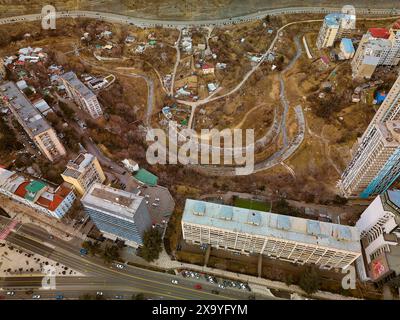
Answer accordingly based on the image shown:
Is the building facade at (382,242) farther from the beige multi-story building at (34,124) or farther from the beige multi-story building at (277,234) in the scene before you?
the beige multi-story building at (34,124)

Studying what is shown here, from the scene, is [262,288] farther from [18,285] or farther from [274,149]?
[18,285]

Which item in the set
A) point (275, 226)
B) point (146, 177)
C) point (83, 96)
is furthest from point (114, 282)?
point (83, 96)

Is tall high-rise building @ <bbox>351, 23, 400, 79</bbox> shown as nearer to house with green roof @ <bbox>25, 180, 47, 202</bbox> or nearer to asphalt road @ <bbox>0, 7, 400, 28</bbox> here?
asphalt road @ <bbox>0, 7, 400, 28</bbox>

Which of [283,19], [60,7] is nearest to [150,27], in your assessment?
[60,7]

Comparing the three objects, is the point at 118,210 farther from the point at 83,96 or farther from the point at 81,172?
the point at 83,96

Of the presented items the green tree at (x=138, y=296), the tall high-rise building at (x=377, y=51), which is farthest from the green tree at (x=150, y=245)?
the tall high-rise building at (x=377, y=51)

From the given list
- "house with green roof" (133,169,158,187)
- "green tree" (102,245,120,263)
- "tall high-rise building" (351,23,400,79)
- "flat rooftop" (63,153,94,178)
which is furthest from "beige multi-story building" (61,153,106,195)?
"tall high-rise building" (351,23,400,79)
